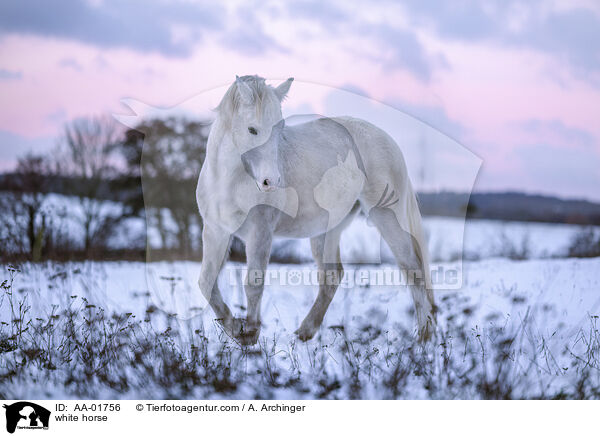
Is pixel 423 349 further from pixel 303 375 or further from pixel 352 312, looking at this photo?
pixel 352 312

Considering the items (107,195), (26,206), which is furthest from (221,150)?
(107,195)

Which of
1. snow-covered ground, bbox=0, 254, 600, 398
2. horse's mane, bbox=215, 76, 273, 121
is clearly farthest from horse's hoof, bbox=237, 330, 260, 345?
horse's mane, bbox=215, 76, 273, 121

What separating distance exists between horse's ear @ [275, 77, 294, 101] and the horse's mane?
10cm

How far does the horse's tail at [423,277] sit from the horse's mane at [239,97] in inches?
85.4

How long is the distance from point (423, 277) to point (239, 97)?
2.66 m

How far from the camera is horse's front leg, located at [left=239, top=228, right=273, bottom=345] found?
13.4ft

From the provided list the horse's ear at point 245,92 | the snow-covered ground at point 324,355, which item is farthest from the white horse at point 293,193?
the snow-covered ground at point 324,355

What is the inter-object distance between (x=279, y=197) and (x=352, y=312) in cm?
206

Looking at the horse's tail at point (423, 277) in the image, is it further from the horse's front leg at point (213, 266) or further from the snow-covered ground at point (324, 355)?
the horse's front leg at point (213, 266)

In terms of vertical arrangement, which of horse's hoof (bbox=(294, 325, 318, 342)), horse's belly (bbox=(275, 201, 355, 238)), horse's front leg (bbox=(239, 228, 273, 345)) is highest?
horse's belly (bbox=(275, 201, 355, 238))

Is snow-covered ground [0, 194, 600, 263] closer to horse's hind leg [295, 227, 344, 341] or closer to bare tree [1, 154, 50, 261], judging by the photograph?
bare tree [1, 154, 50, 261]

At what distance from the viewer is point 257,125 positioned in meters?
3.71

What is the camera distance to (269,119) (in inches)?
148

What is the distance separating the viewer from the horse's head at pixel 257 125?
12.1ft
